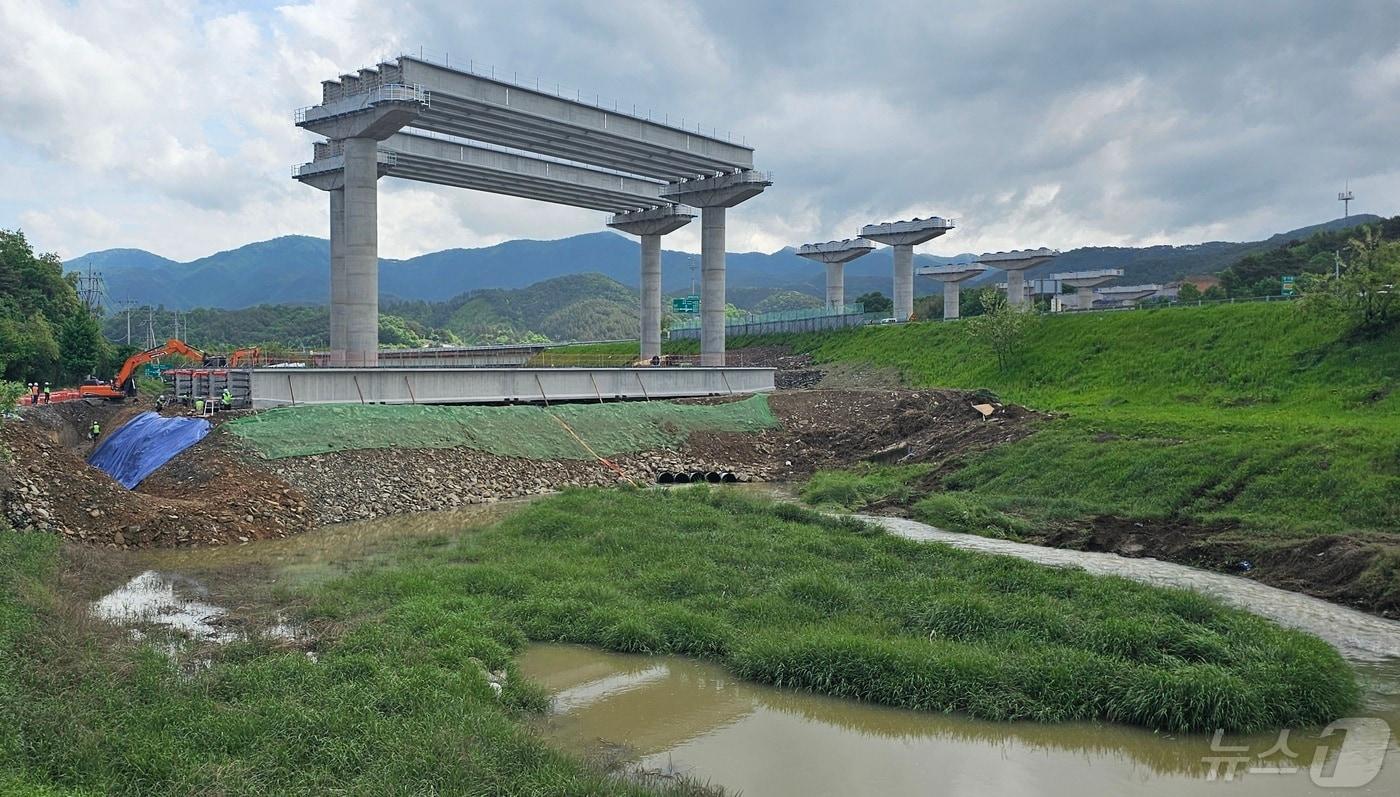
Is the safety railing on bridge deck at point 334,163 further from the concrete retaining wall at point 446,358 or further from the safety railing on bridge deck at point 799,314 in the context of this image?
the safety railing on bridge deck at point 799,314

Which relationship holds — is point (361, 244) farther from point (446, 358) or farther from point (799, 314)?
point (799, 314)

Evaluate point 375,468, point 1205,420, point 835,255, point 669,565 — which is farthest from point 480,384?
point 835,255

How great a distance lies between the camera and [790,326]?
78.2m

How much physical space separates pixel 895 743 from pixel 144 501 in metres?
19.4

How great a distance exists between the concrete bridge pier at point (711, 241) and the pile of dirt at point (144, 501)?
31378 millimetres

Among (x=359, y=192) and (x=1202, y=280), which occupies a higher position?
(x=1202, y=280)

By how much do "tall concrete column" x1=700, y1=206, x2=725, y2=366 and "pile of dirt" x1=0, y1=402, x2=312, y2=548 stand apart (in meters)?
31.4

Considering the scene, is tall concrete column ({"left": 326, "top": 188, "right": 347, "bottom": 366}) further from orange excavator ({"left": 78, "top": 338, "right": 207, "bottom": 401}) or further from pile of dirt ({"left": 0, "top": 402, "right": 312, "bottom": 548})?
pile of dirt ({"left": 0, "top": 402, "right": 312, "bottom": 548})

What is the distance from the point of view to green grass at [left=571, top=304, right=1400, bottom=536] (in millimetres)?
20094

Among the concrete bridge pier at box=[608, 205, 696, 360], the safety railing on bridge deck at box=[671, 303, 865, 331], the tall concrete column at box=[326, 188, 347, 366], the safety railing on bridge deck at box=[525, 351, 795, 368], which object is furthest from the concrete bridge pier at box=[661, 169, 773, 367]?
the safety railing on bridge deck at box=[671, 303, 865, 331]

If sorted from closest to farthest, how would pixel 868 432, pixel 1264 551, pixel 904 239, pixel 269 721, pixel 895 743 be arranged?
1. pixel 269 721
2. pixel 895 743
3. pixel 1264 551
4. pixel 868 432
5. pixel 904 239

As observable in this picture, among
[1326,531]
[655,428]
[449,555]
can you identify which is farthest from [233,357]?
[1326,531]

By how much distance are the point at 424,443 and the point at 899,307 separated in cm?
5861

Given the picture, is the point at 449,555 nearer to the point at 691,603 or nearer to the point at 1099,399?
the point at 691,603
